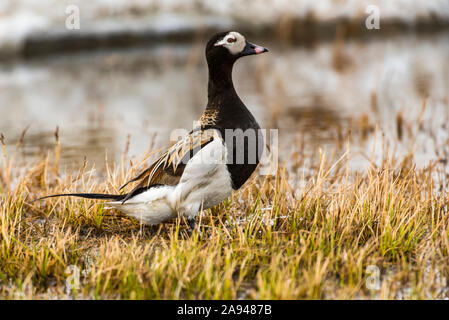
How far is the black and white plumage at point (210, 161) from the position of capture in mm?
4121

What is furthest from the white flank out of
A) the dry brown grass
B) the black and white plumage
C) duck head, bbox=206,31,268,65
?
duck head, bbox=206,31,268,65

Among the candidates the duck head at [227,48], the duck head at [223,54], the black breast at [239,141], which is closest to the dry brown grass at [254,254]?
the black breast at [239,141]

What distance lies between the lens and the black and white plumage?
162 inches

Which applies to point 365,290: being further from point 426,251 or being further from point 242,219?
point 242,219

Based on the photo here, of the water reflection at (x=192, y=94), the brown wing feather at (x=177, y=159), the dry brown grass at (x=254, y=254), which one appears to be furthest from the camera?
the water reflection at (x=192, y=94)

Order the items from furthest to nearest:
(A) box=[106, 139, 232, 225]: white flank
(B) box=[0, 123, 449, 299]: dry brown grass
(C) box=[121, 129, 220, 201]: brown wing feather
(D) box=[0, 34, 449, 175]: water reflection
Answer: (D) box=[0, 34, 449, 175]: water reflection, (C) box=[121, 129, 220, 201]: brown wing feather, (A) box=[106, 139, 232, 225]: white flank, (B) box=[0, 123, 449, 299]: dry brown grass

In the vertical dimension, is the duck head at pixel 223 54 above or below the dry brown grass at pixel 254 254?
above

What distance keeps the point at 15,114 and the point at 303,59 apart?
9.79m

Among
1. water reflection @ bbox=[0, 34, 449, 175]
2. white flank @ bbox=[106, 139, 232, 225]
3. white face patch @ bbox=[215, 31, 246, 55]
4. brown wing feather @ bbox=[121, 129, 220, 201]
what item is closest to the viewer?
white flank @ bbox=[106, 139, 232, 225]

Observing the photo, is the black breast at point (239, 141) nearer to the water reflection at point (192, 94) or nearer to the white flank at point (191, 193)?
the white flank at point (191, 193)

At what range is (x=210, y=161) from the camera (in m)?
4.04

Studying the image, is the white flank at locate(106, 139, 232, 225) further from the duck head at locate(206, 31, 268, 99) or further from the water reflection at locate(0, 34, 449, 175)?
the water reflection at locate(0, 34, 449, 175)

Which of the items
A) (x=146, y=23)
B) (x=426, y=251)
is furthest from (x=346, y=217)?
(x=146, y=23)

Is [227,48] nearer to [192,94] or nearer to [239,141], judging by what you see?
[239,141]
